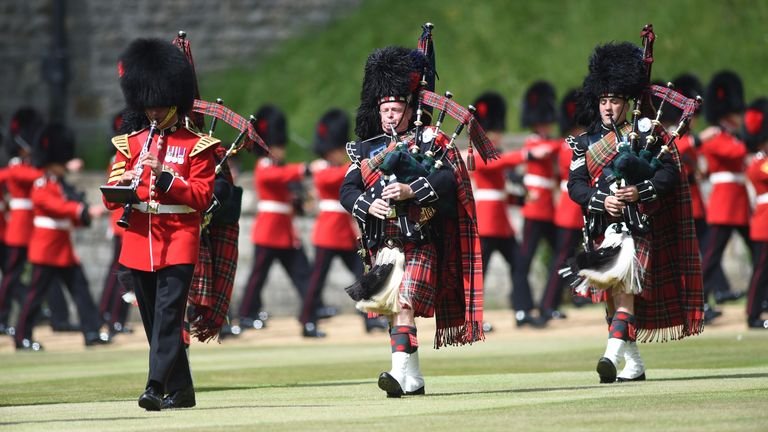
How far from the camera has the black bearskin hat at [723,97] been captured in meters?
15.0

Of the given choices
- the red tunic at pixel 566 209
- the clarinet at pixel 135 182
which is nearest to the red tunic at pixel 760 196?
the red tunic at pixel 566 209

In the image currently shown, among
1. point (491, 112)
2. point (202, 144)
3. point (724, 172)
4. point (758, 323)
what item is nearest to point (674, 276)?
point (202, 144)

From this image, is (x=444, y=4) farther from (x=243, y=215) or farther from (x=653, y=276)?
(x=653, y=276)

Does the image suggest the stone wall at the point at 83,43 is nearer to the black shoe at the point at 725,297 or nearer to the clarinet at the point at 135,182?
the black shoe at the point at 725,297

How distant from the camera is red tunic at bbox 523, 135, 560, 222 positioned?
628 inches

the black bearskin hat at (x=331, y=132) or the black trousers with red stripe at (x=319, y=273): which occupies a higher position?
the black bearskin hat at (x=331, y=132)

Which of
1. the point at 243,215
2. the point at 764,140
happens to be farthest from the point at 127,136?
the point at 243,215

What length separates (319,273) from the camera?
1583cm

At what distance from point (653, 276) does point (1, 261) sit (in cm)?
890

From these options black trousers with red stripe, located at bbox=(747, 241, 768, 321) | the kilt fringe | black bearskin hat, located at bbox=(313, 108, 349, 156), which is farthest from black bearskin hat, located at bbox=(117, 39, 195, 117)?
black bearskin hat, located at bbox=(313, 108, 349, 156)

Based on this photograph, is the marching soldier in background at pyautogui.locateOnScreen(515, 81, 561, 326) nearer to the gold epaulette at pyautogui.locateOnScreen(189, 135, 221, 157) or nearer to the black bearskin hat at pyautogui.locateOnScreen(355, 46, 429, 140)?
the black bearskin hat at pyautogui.locateOnScreen(355, 46, 429, 140)

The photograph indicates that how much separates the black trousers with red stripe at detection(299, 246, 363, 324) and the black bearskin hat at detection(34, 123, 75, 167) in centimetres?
246

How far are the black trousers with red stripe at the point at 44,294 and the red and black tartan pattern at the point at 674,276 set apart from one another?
6.38 metres

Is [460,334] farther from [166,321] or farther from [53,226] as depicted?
[53,226]
